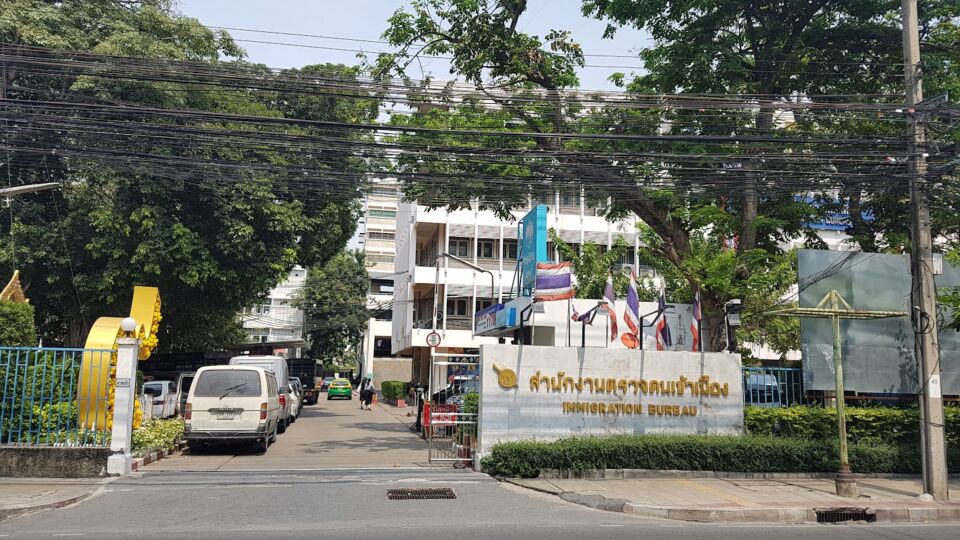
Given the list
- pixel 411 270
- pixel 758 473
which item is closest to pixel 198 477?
pixel 758 473

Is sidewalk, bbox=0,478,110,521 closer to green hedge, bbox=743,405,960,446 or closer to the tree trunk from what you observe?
green hedge, bbox=743,405,960,446

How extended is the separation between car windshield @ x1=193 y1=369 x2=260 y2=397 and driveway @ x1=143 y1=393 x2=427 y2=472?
1.46m

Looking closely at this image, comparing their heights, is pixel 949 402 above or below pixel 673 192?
below

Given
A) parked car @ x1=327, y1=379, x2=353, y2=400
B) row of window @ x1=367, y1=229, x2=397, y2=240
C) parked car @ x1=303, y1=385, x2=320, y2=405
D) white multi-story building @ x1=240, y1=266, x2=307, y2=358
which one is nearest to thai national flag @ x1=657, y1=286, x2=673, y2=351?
parked car @ x1=303, y1=385, x2=320, y2=405

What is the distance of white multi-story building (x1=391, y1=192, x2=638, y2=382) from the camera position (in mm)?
38156

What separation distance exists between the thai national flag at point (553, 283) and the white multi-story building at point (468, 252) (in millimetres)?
20292

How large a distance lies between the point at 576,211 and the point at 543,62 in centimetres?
2137

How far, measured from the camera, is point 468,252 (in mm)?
39312

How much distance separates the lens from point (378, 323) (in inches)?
2544

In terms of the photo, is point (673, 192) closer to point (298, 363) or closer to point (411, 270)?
point (411, 270)

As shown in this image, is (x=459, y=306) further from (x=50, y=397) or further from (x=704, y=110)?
(x=50, y=397)

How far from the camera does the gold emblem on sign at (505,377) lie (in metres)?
14.8

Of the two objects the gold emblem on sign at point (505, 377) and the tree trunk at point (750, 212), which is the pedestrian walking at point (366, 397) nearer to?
the tree trunk at point (750, 212)

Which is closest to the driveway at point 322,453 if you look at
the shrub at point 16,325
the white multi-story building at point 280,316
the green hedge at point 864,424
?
the shrub at point 16,325
